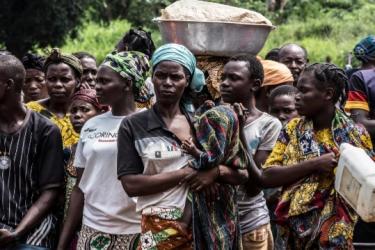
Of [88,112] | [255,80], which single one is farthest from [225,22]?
[88,112]

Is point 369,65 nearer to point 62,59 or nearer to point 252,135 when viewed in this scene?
point 252,135

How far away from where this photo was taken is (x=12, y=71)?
5.75 metres

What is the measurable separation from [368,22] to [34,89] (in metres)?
19.1

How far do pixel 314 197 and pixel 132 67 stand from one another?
1.33 metres

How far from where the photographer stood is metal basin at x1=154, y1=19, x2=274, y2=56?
263 inches

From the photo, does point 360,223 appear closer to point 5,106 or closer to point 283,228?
point 283,228

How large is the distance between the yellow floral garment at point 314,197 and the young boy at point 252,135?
1.00 feet

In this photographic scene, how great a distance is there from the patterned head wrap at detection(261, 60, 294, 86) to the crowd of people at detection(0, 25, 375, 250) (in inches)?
43.4

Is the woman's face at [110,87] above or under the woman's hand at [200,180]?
above

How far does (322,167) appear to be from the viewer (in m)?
5.50

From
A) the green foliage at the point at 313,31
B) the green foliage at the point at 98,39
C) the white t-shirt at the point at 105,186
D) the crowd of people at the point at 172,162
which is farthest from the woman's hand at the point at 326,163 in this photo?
the green foliage at the point at 98,39

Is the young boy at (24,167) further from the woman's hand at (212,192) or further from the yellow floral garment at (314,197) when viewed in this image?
the yellow floral garment at (314,197)

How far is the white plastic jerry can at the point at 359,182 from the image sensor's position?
4012 millimetres

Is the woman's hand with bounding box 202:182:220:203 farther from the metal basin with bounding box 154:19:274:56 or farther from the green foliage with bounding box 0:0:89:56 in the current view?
the green foliage with bounding box 0:0:89:56
